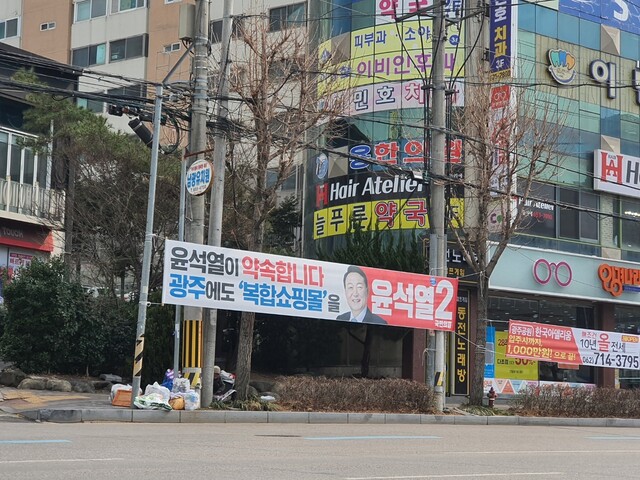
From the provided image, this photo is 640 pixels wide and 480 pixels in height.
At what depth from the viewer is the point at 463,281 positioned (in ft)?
99.2

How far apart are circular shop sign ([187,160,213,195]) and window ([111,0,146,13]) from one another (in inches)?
1454

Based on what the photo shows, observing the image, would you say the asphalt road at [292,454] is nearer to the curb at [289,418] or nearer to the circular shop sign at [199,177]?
the curb at [289,418]

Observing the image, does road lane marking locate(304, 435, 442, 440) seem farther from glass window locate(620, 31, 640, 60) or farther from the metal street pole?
glass window locate(620, 31, 640, 60)

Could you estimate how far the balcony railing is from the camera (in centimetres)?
3129

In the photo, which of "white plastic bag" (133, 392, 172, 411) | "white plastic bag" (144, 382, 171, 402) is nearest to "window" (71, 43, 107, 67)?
"white plastic bag" (144, 382, 171, 402)

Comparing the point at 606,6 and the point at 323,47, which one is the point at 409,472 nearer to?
the point at 323,47

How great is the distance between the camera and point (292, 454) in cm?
1232

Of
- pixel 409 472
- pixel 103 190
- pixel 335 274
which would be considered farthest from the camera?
pixel 103 190

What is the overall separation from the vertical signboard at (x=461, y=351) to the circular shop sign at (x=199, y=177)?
13.5m

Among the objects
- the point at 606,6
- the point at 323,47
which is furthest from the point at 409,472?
the point at 606,6

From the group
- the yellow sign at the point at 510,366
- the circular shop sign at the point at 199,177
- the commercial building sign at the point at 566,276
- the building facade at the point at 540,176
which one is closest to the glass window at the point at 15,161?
the building facade at the point at 540,176

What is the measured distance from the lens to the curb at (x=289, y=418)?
17.4 m

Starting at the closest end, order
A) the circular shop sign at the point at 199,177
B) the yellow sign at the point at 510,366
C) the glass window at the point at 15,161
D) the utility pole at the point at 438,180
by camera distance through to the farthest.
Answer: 1. the circular shop sign at the point at 199,177
2. the utility pole at the point at 438,180
3. the glass window at the point at 15,161
4. the yellow sign at the point at 510,366

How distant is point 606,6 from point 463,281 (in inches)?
484
